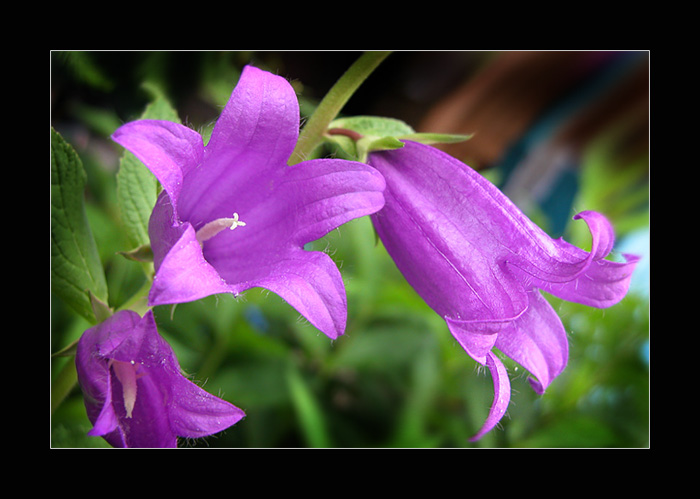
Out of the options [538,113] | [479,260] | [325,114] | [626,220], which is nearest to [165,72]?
[325,114]

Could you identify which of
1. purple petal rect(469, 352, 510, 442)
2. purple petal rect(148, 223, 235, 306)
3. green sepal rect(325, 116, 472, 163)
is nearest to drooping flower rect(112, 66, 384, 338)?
purple petal rect(148, 223, 235, 306)

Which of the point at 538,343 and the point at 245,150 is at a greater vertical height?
the point at 245,150

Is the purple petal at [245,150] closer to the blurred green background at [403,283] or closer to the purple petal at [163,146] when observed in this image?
the purple petal at [163,146]

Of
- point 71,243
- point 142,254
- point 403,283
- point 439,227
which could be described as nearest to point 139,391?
point 142,254

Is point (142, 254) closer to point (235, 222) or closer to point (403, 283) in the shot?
point (235, 222)

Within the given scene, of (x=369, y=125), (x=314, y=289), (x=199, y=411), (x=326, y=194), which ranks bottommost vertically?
(x=199, y=411)

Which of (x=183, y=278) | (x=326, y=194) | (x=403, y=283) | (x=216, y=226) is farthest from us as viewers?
(x=403, y=283)

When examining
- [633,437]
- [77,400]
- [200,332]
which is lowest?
[633,437]
